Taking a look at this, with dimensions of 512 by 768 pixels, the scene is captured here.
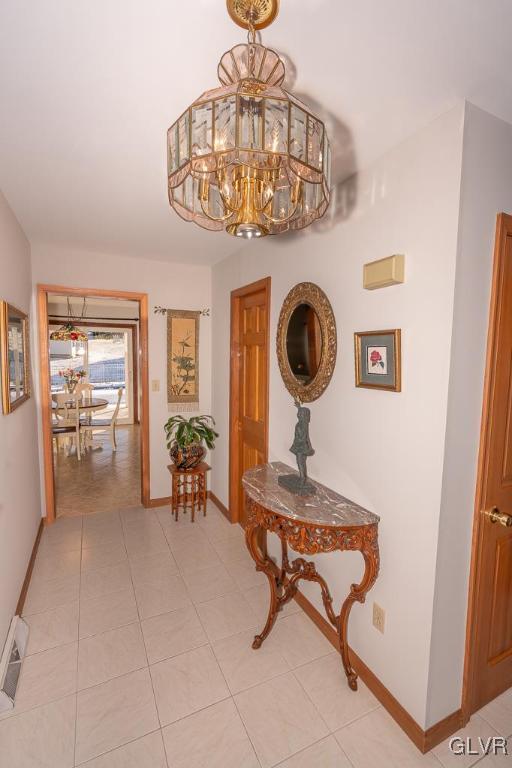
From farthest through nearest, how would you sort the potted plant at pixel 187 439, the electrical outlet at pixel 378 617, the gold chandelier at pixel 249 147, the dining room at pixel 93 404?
the dining room at pixel 93 404, the potted plant at pixel 187 439, the electrical outlet at pixel 378 617, the gold chandelier at pixel 249 147

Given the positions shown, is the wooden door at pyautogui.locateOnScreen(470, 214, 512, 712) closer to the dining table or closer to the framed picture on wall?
the framed picture on wall

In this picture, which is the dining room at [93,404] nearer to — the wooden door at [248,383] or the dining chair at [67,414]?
the dining chair at [67,414]

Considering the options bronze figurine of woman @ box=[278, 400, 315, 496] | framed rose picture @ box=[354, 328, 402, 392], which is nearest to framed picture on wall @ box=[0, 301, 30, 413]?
bronze figurine of woman @ box=[278, 400, 315, 496]

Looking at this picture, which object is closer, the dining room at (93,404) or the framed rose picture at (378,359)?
the framed rose picture at (378,359)

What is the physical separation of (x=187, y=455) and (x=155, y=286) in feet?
5.61

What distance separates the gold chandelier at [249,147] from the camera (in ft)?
2.55

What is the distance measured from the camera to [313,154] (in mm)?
863

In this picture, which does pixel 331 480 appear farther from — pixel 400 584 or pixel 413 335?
pixel 413 335

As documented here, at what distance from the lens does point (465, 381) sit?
143 centimetres

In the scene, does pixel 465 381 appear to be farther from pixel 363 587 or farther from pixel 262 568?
pixel 262 568

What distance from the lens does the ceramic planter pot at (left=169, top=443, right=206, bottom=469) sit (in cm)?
355

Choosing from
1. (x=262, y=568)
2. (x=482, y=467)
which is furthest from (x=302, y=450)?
(x=482, y=467)

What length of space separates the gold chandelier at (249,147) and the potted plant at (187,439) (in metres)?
2.66

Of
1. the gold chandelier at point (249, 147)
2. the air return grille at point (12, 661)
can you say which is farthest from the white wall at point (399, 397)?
the air return grille at point (12, 661)
